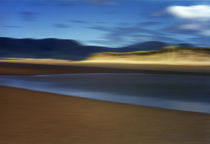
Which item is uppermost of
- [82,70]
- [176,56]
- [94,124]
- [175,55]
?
[175,55]

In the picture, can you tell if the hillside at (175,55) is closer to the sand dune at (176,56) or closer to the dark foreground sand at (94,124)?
the sand dune at (176,56)

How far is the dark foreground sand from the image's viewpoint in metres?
6.09

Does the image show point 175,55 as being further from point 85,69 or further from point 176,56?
point 85,69

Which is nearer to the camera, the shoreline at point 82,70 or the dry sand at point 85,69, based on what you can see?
the shoreline at point 82,70

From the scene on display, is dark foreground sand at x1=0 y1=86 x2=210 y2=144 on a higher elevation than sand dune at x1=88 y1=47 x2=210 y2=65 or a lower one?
lower

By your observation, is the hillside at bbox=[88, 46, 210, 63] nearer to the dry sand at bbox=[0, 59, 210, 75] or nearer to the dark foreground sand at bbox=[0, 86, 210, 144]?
the dry sand at bbox=[0, 59, 210, 75]

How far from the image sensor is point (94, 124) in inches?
287

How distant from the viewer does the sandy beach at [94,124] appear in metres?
6.09

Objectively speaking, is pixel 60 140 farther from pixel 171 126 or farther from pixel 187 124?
pixel 187 124

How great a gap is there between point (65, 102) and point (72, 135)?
3.78m

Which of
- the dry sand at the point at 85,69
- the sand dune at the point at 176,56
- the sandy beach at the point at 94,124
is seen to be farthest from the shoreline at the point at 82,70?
the sand dune at the point at 176,56

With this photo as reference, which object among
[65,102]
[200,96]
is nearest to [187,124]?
[65,102]

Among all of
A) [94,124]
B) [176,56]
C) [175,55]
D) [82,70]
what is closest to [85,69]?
[82,70]

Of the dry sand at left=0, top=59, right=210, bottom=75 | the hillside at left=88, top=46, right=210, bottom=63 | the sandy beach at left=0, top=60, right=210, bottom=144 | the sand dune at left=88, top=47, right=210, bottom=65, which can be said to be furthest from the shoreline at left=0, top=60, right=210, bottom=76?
the hillside at left=88, top=46, right=210, bottom=63
